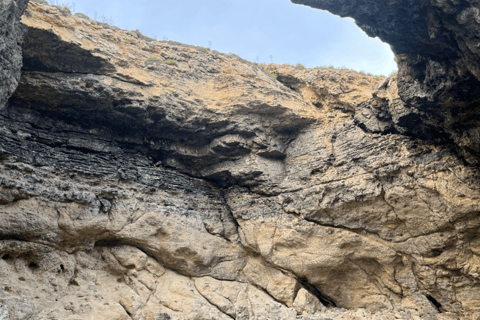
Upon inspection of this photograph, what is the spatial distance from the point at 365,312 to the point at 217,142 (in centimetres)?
594

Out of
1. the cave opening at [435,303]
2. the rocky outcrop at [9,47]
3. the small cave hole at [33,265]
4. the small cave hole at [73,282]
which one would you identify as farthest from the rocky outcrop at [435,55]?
the small cave hole at [33,265]

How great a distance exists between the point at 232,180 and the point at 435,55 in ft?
20.3

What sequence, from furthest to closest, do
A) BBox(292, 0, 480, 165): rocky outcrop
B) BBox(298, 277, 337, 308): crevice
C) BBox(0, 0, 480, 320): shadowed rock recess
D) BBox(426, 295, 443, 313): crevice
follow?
BBox(298, 277, 337, 308): crevice
BBox(426, 295, 443, 313): crevice
BBox(0, 0, 480, 320): shadowed rock recess
BBox(292, 0, 480, 165): rocky outcrop

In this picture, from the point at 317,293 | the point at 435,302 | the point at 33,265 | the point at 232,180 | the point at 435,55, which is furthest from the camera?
the point at 232,180

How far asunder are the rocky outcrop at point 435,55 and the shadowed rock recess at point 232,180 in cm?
4

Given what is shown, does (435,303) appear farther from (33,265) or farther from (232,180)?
(33,265)

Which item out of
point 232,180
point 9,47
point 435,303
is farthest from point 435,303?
point 9,47

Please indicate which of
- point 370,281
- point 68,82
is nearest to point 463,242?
point 370,281

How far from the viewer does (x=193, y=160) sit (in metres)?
10.6

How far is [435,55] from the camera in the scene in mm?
6609

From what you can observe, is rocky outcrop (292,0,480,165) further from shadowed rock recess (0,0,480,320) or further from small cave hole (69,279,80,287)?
small cave hole (69,279,80,287)

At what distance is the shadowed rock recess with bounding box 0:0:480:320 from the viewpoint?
23.6 feet

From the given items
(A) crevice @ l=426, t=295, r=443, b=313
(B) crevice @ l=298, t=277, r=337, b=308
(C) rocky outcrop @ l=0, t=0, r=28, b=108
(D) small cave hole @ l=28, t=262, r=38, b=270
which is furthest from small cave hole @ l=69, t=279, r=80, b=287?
(A) crevice @ l=426, t=295, r=443, b=313

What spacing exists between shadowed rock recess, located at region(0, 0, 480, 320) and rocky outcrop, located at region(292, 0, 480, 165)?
36 mm
